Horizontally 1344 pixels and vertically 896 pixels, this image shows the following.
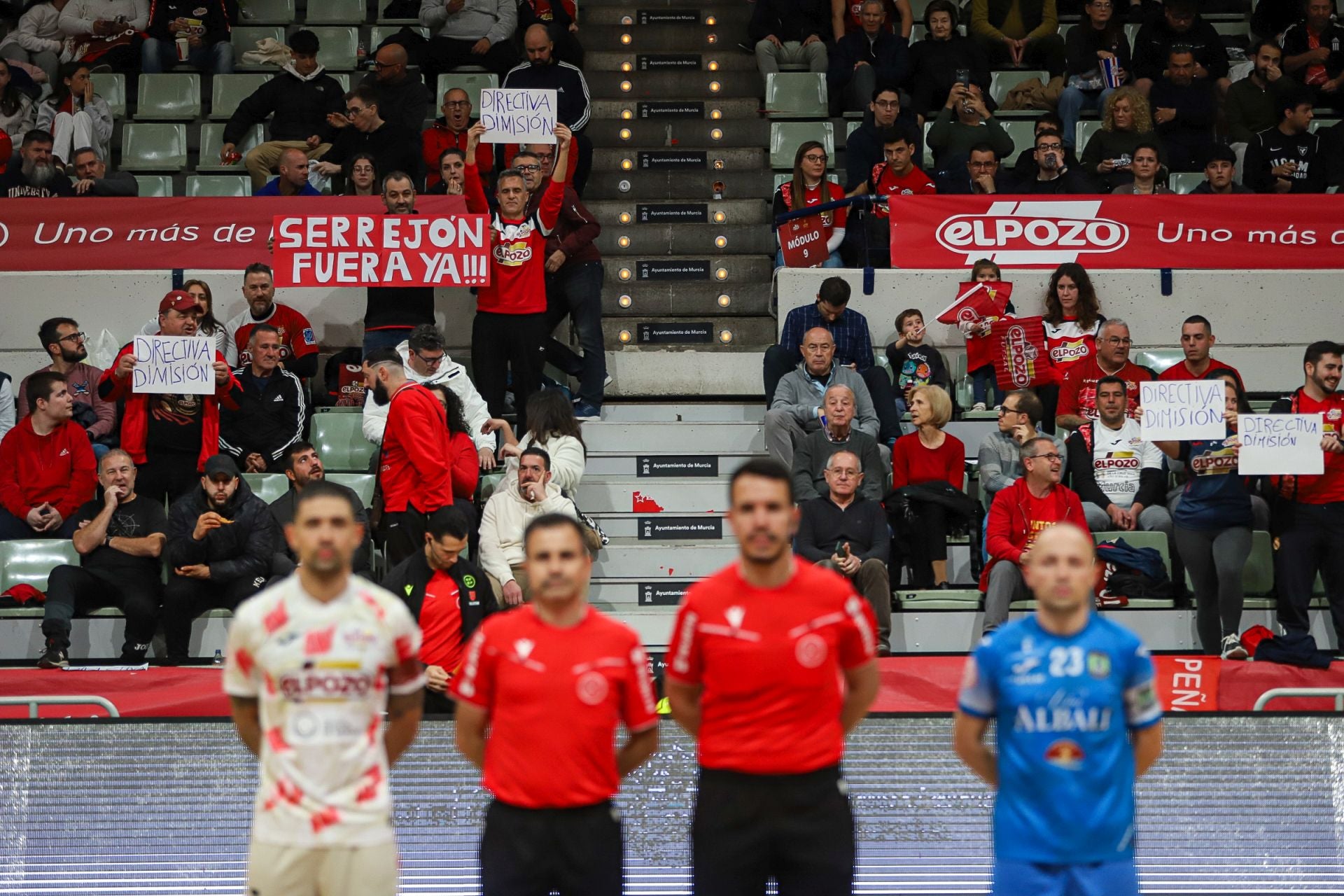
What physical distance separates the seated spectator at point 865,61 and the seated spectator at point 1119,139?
1831 millimetres

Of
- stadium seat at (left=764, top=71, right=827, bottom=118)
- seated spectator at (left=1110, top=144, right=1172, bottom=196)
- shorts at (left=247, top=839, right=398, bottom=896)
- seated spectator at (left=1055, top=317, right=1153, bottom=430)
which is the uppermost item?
stadium seat at (left=764, top=71, right=827, bottom=118)

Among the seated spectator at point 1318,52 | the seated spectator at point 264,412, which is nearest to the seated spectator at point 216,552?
the seated spectator at point 264,412

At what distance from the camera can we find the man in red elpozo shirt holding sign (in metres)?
10.8

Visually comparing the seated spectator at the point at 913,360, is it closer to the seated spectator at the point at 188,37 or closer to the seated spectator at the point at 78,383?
the seated spectator at the point at 78,383

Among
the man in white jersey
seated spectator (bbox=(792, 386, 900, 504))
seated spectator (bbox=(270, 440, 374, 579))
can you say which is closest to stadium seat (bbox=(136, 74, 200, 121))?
seated spectator (bbox=(270, 440, 374, 579))

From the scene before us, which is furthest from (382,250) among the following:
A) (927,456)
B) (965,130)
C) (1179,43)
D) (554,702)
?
(1179,43)

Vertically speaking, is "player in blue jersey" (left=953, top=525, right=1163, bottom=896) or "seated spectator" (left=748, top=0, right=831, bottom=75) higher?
"seated spectator" (left=748, top=0, right=831, bottom=75)

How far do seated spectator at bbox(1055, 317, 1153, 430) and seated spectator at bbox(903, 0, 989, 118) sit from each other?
3.56m

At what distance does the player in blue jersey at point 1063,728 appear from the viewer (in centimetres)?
445

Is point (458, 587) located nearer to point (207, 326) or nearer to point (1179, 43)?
point (207, 326)

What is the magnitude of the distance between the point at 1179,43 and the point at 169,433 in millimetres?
8972

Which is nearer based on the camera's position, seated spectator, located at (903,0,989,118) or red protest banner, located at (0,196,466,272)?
red protest banner, located at (0,196,466,272)

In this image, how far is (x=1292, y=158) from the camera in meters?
12.9

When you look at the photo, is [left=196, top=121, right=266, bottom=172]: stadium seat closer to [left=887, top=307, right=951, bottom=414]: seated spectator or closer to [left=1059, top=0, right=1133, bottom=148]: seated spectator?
[left=887, top=307, right=951, bottom=414]: seated spectator
